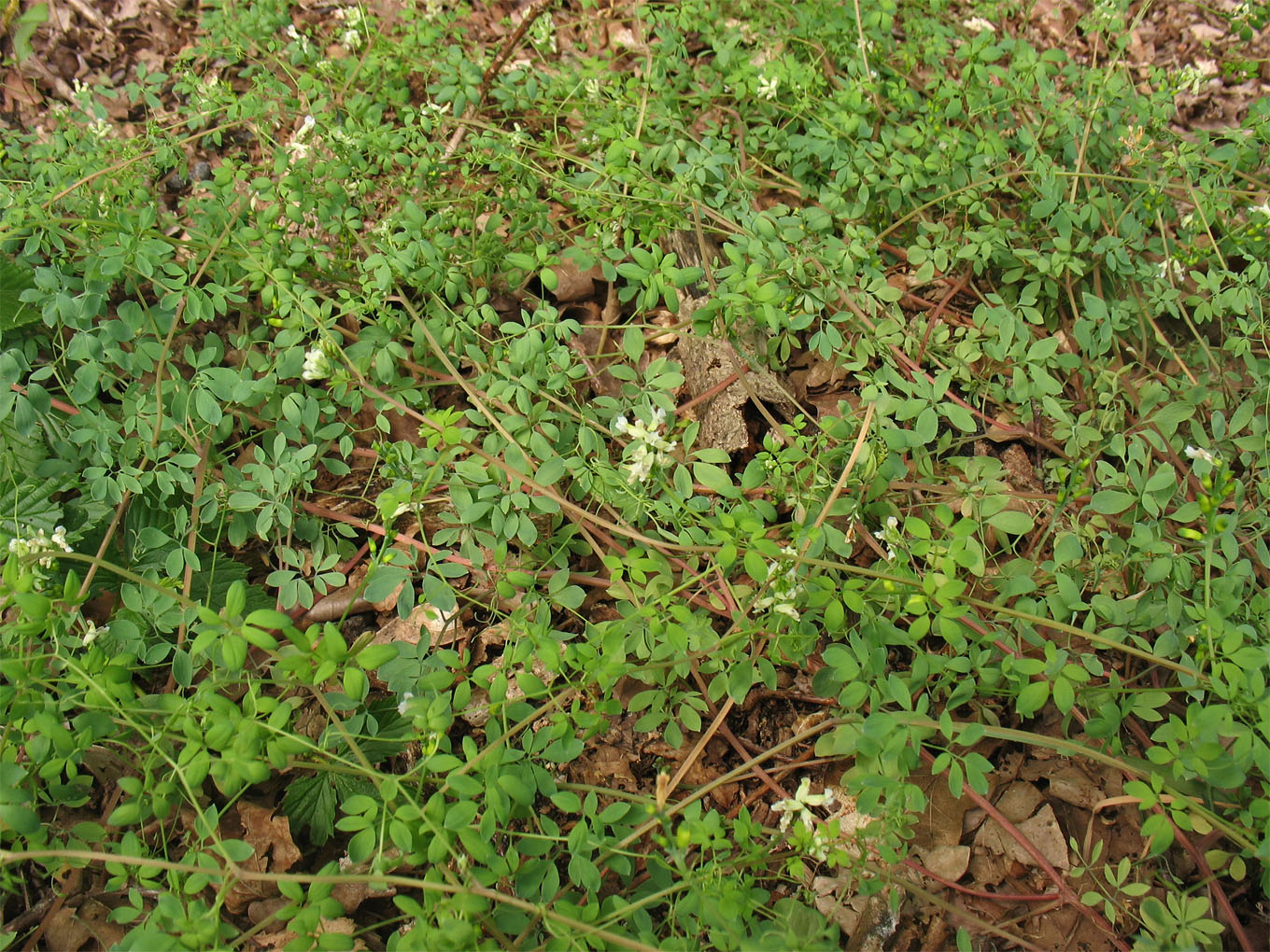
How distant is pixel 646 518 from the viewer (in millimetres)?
2482

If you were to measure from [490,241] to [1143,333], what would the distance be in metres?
2.44

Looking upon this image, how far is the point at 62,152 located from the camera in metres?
2.89

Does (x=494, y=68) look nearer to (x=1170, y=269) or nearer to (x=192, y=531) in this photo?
(x=192, y=531)

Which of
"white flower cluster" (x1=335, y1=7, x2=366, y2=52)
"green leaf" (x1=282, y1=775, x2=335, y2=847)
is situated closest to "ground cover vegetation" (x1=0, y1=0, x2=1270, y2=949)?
"green leaf" (x1=282, y1=775, x2=335, y2=847)

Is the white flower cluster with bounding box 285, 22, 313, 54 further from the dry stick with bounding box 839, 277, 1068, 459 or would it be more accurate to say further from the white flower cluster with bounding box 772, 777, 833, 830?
the white flower cluster with bounding box 772, 777, 833, 830

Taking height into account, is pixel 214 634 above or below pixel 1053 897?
above

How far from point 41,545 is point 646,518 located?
163 cm

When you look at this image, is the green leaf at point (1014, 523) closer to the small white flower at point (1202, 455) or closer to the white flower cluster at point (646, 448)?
the small white flower at point (1202, 455)

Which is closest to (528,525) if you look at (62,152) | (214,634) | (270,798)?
(214,634)

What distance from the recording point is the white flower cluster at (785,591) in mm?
2043

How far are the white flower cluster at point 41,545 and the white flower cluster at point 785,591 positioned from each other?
183 cm

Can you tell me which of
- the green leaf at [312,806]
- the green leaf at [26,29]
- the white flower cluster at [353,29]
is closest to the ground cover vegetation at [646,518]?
the green leaf at [312,806]

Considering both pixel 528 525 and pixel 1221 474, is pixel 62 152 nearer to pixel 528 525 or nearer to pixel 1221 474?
pixel 528 525

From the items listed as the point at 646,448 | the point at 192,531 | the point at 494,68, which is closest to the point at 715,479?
the point at 646,448
